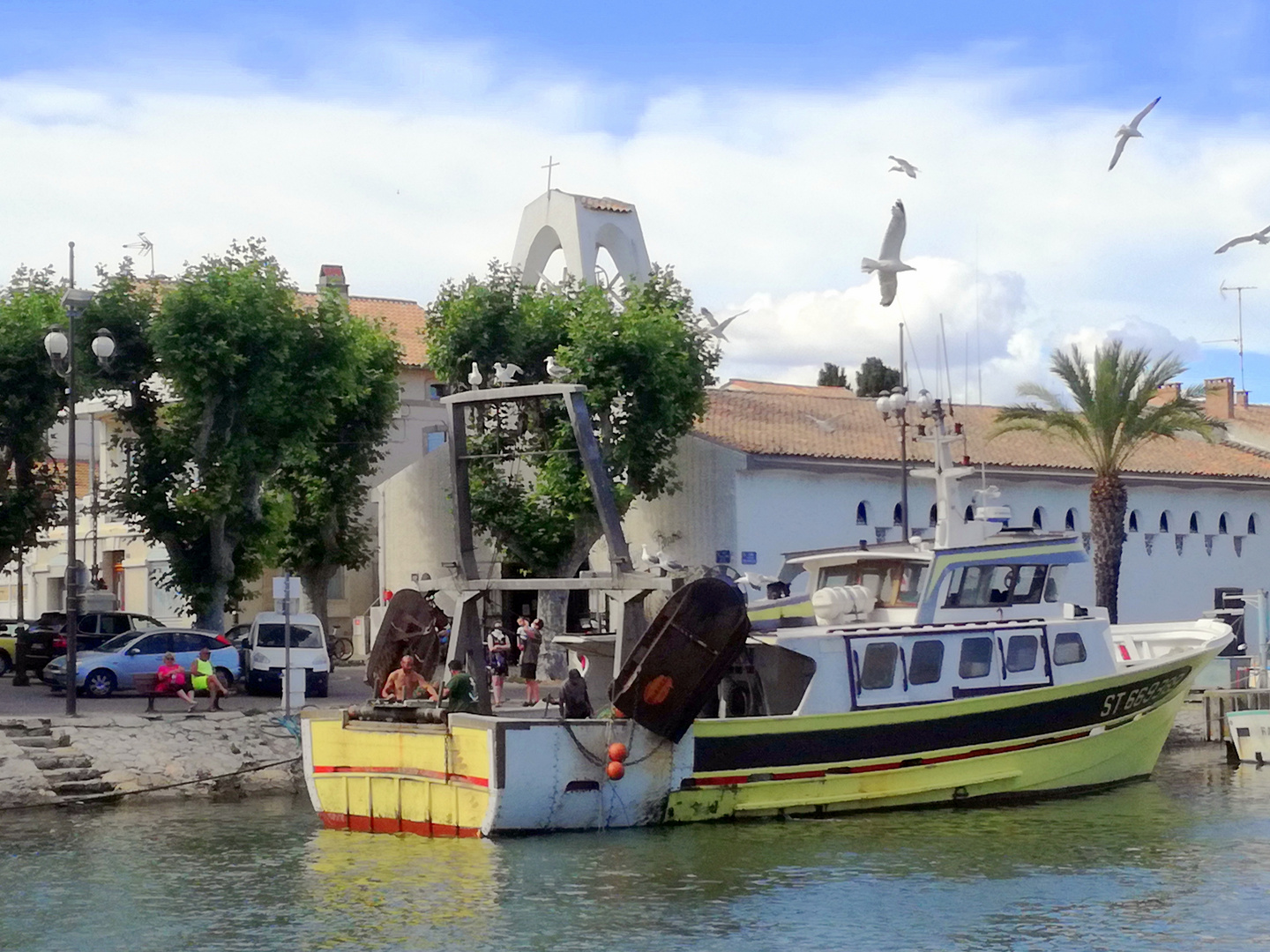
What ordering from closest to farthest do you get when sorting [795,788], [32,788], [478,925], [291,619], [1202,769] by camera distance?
[478,925]
[795,788]
[32,788]
[1202,769]
[291,619]

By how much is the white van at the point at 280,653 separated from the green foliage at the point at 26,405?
19.7 feet

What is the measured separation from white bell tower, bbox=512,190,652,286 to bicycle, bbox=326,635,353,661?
34.9 feet

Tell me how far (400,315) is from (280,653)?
29951mm

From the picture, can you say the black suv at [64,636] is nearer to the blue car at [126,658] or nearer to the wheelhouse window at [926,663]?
the blue car at [126,658]

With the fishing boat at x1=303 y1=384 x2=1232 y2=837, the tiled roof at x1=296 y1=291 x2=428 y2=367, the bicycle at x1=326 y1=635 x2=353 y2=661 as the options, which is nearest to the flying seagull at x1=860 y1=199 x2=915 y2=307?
the fishing boat at x1=303 y1=384 x2=1232 y2=837

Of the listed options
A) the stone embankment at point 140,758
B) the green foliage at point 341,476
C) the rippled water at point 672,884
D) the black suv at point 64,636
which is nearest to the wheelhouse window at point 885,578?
the rippled water at point 672,884

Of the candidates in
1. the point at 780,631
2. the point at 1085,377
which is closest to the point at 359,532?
the point at 1085,377

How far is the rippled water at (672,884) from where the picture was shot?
15.9 m

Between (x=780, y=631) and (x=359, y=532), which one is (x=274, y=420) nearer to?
A: (x=359, y=532)

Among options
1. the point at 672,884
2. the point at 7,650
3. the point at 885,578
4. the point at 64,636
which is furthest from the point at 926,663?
the point at 7,650

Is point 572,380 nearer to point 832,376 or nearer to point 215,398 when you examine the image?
point 215,398

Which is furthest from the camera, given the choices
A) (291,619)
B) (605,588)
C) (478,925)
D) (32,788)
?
(291,619)

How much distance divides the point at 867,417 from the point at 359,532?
527 inches

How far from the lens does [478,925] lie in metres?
16.3
